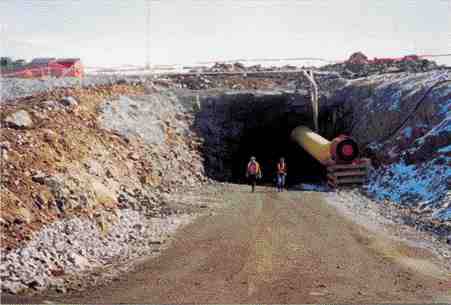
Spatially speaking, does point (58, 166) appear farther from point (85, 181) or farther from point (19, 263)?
point (19, 263)

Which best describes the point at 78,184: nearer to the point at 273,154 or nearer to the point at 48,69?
the point at 48,69

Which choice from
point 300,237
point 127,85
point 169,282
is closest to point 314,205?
point 300,237

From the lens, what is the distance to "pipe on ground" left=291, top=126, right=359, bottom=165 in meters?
23.8

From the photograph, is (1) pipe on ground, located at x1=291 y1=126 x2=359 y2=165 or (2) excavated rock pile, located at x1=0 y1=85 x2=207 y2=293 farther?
(1) pipe on ground, located at x1=291 y1=126 x2=359 y2=165

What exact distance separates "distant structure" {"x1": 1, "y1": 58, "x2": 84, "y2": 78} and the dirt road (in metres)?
20.0

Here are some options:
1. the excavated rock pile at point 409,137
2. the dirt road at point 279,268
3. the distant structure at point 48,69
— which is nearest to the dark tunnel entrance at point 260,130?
the excavated rock pile at point 409,137

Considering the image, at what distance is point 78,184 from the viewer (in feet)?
44.4

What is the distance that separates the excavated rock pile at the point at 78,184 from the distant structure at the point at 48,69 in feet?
30.5

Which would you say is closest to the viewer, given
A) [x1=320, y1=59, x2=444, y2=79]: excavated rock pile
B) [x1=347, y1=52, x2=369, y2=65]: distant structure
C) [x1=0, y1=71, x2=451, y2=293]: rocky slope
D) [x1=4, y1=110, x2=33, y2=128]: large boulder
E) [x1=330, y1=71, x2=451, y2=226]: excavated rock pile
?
[x1=0, y1=71, x2=451, y2=293]: rocky slope

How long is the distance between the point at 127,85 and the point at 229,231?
1738 cm

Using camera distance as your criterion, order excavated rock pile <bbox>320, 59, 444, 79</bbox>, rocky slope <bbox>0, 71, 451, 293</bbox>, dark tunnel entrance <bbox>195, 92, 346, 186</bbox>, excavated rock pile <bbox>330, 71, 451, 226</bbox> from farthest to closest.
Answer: excavated rock pile <bbox>320, 59, 444, 79</bbox>, dark tunnel entrance <bbox>195, 92, 346, 186</bbox>, excavated rock pile <bbox>330, 71, 451, 226</bbox>, rocky slope <bbox>0, 71, 451, 293</bbox>

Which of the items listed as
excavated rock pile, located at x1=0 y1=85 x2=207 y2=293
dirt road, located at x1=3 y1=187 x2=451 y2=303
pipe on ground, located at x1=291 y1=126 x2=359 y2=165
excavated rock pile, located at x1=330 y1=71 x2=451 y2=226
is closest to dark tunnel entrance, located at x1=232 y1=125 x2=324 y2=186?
pipe on ground, located at x1=291 y1=126 x2=359 y2=165

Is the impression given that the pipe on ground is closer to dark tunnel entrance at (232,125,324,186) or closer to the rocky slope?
the rocky slope

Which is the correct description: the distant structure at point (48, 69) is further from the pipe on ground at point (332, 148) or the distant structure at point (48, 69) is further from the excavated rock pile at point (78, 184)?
the pipe on ground at point (332, 148)
